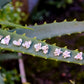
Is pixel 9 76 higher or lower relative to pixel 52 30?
lower

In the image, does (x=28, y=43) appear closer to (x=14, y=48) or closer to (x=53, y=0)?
(x=14, y=48)

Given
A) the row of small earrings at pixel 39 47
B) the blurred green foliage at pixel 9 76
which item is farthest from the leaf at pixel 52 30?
the blurred green foliage at pixel 9 76

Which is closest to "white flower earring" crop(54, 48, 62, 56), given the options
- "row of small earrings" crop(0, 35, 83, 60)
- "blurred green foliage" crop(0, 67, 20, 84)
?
"row of small earrings" crop(0, 35, 83, 60)

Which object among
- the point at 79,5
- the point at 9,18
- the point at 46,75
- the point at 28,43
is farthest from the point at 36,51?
the point at 79,5

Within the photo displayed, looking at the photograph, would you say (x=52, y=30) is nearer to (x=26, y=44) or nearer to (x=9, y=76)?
(x=26, y=44)

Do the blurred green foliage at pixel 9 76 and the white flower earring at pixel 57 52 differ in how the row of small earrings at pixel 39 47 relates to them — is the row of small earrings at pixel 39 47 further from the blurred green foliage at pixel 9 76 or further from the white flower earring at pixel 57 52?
the blurred green foliage at pixel 9 76

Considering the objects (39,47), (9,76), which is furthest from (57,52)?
(9,76)

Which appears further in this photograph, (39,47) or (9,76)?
(9,76)

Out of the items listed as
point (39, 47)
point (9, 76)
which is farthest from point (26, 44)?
point (9, 76)

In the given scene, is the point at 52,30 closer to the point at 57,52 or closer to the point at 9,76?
the point at 57,52

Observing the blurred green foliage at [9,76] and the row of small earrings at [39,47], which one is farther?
the blurred green foliage at [9,76]

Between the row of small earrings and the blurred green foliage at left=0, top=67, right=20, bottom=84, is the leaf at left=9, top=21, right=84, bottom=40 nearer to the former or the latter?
the row of small earrings
